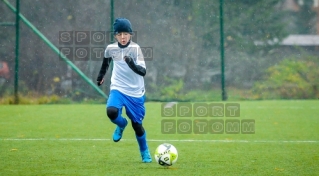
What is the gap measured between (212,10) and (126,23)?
9212 mm

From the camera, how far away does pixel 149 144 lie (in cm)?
917

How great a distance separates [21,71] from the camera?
15.8 metres

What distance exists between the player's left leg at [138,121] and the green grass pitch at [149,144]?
14 centimetres

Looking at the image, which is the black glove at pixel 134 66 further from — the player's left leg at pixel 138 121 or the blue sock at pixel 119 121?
the blue sock at pixel 119 121

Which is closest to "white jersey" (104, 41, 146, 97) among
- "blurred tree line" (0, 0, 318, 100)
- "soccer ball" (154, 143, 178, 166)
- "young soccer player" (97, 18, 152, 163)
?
"young soccer player" (97, 18, 152, 163)

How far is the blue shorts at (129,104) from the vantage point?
7.45 m

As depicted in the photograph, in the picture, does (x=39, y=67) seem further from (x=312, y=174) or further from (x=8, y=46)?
(x=312, y=174)

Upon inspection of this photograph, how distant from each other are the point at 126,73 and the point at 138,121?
2.08 ft

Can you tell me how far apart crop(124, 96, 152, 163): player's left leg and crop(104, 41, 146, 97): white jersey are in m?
0.10

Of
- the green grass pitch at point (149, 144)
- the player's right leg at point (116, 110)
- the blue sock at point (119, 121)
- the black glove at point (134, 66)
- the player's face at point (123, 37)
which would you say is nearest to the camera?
the green grass pitch at point (149, 144)

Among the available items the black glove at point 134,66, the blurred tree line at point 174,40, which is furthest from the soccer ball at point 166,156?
the blurred tree line at point 174,40

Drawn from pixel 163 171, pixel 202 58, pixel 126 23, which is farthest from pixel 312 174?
pixel 202 58

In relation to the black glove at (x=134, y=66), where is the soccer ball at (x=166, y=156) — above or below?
below

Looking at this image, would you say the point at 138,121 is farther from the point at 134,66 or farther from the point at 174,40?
the point at 174,40
